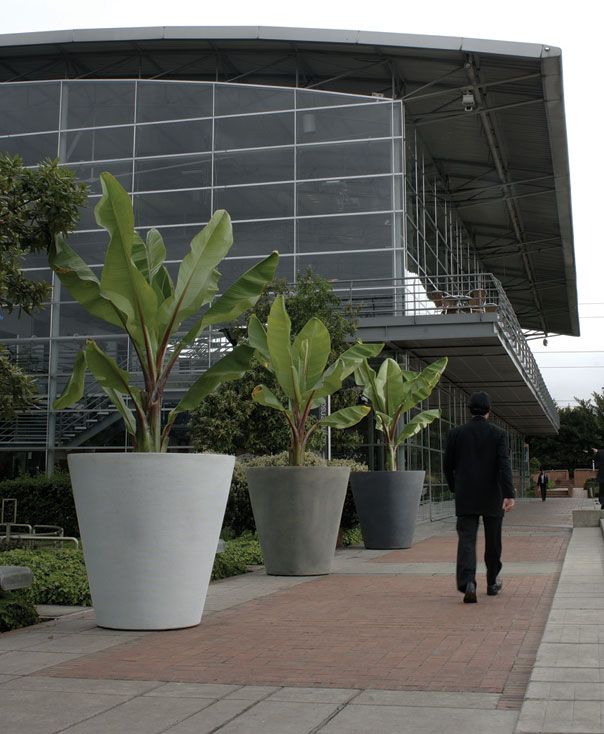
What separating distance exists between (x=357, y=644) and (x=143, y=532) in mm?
1781

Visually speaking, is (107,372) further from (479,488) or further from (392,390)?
(392,390)

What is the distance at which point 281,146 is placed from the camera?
88.2 feet

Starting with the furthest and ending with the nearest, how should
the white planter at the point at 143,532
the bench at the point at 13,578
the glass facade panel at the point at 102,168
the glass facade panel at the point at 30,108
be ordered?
the glass facade panel at the point at 30,108 < the glass facade panel at the point at 102,168 < the bench at the point at 13,578 < the white planter at the point at 143,532

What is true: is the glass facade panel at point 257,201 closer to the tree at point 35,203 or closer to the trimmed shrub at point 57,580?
the tree at point 35,203

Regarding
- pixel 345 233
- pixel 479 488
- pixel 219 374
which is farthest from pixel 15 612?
pixel 345 233

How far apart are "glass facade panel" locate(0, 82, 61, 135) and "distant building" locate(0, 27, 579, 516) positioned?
4 centimetres

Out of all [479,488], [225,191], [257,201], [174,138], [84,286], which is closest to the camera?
[84,286]

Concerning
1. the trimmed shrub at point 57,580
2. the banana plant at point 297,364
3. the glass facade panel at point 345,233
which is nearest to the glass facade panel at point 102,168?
A: the glass facade panel at point 345,233

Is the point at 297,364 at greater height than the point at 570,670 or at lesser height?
greater

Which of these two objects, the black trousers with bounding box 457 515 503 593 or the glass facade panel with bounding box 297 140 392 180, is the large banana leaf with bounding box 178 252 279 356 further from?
the glass facade panel with bounding box 297 140 392 180

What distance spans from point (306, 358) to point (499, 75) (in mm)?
17095

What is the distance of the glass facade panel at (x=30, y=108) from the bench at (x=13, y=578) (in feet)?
76.6

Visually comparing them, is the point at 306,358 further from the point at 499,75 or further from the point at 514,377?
the point at 514,377

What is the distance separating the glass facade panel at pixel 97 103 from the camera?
28.2 metres
